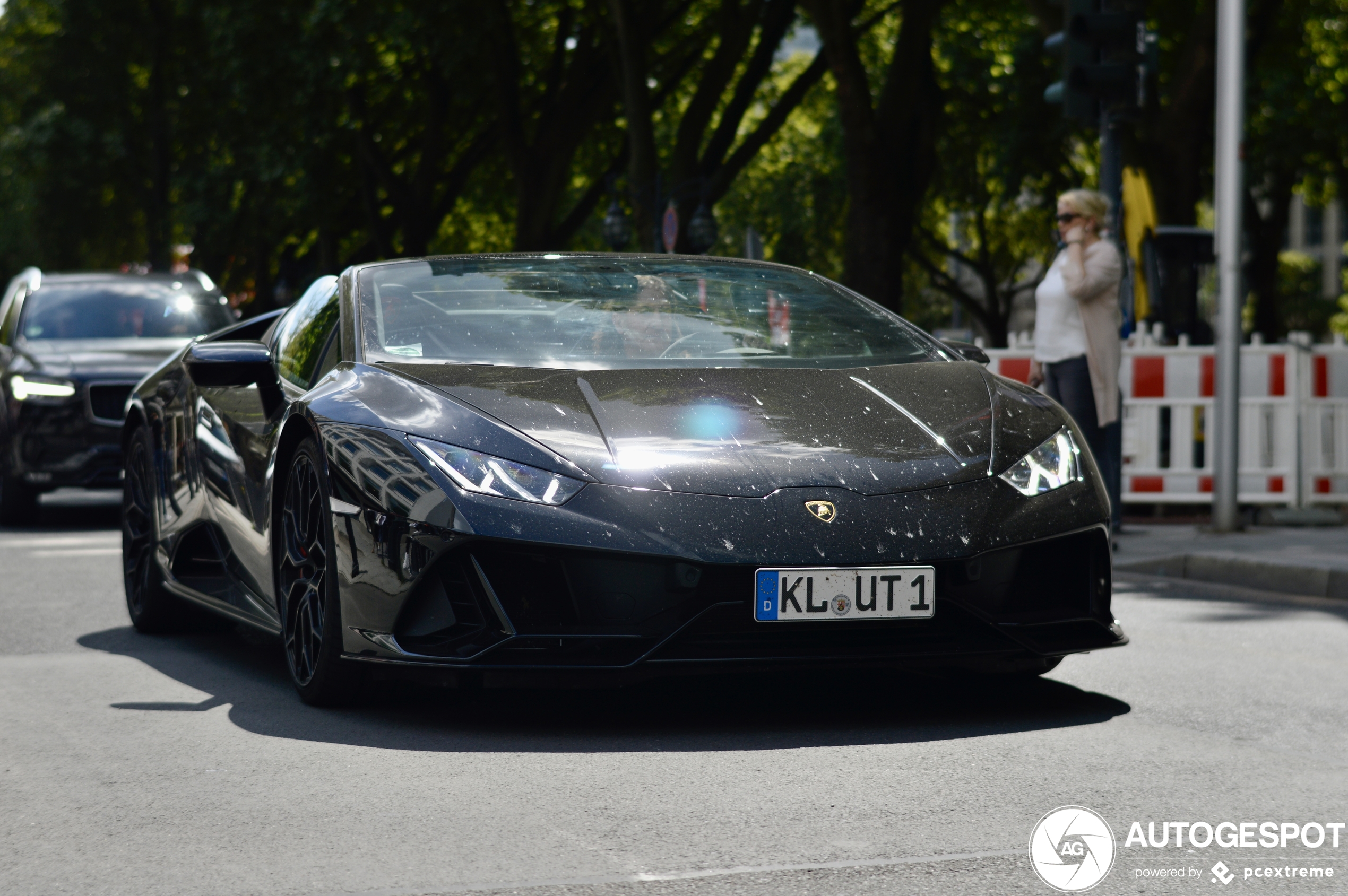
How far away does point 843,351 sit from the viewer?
5.67m

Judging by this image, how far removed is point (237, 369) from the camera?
5863 mm

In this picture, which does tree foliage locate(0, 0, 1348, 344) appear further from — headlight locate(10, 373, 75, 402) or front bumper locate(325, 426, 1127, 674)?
front bumper locate(325, 426, 1127, 674)

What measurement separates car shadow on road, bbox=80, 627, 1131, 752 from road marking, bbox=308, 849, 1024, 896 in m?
1.06

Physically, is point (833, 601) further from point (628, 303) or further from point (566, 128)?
point (566, 128)

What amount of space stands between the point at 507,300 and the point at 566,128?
20950 mm

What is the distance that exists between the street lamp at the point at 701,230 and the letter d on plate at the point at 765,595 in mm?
16798

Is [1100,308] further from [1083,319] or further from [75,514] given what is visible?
[75,514]

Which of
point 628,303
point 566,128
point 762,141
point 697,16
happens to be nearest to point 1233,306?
point 628,303

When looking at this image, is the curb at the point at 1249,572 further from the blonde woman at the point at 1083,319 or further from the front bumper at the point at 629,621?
the front bumper at the point at 629,621

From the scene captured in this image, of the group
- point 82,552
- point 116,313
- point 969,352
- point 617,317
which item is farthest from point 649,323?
point 116,313

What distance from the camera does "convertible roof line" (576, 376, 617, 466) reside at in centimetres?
473

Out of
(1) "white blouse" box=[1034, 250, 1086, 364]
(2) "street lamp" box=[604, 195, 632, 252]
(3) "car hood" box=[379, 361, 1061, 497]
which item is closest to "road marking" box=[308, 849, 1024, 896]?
(3) "car hood" box=[379, 361, 1061, 497]

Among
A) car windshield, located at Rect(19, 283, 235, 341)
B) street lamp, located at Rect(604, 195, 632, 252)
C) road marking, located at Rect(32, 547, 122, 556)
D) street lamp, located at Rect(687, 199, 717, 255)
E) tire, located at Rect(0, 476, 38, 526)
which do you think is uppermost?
street lamp, located at Rect(604, 195, 632, 252)

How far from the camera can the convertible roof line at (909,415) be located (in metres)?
4.93
